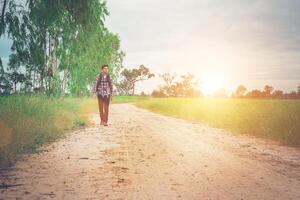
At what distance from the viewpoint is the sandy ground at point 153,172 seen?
15.2ft

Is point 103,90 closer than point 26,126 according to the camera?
No

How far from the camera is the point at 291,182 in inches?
210

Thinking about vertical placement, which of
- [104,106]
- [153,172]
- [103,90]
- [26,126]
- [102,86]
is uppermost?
[102,86]

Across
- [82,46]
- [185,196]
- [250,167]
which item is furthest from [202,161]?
[82,46]

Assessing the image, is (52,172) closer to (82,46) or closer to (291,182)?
(291,182)

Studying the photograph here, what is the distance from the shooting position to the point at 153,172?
5.83 m

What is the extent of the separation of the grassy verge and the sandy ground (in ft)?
1.28

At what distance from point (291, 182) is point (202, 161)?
1976 millimetres

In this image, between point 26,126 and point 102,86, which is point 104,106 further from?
point 26,126

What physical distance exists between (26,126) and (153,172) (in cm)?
493

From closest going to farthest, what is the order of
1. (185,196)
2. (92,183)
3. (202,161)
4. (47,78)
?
(185,196), (92,183), (202,161), (47,78)

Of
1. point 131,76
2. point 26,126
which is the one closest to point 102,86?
point 26,126

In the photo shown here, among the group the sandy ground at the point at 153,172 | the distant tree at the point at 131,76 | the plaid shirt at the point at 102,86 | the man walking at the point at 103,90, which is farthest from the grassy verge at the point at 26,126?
the distant tree at the point at 131,76

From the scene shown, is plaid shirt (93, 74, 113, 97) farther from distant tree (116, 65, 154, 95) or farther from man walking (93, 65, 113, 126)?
distant tree (116, 65, 154, 95)
